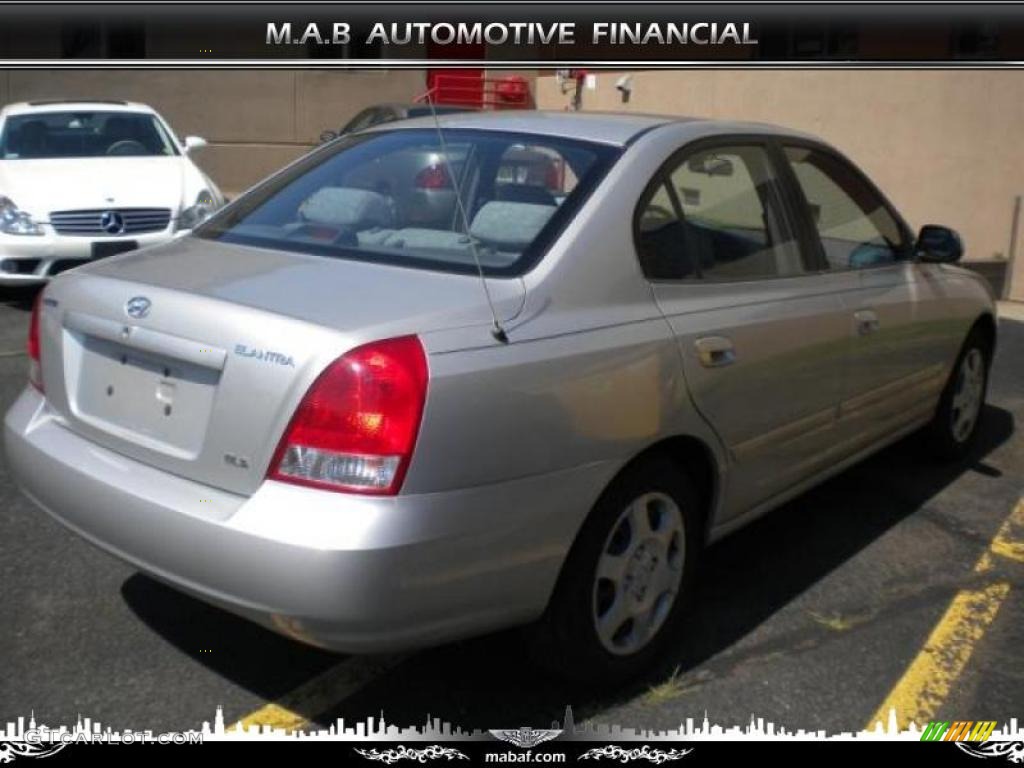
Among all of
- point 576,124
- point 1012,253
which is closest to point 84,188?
point 576,124

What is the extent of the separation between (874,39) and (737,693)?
32.2 feet

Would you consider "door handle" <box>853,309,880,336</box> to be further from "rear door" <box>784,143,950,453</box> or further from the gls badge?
the gls badge

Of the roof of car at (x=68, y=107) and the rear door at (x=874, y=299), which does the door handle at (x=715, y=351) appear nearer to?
the rear door at (x=874, y=299)

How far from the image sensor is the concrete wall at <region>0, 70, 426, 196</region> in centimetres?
1667

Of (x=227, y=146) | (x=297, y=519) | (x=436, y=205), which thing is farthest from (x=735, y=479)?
(x=227, y=146)

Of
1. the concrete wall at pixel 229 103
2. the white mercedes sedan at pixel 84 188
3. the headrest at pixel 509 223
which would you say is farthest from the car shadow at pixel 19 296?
the concrete wall at pixel 229 103

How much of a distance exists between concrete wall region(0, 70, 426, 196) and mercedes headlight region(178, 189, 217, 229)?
8426 mm

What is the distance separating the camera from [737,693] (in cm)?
308

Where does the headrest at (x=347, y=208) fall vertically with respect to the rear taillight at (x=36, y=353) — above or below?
above

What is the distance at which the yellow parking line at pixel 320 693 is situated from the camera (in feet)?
9.37

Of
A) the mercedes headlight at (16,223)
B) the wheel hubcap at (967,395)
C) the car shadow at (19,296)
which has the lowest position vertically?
the car shadow at (19,296)

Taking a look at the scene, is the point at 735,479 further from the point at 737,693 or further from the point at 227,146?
the point at 227,146

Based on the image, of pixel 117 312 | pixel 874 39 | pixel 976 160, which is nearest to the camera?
pixel 117 312

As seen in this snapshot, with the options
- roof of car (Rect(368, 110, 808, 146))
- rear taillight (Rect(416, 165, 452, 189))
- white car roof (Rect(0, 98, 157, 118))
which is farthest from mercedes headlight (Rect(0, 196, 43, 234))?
rear taillight (Rect(416, 165, 452, 189))
